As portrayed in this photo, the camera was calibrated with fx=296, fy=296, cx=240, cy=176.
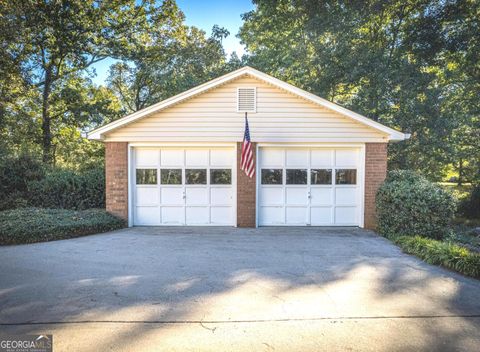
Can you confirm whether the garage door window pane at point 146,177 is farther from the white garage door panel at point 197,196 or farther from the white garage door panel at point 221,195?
the white garage door panel at point 221,195

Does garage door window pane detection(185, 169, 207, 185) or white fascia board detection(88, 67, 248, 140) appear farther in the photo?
garage door window pane detection(185, 169, 207, 185)

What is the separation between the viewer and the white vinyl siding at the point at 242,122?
32.4 feet

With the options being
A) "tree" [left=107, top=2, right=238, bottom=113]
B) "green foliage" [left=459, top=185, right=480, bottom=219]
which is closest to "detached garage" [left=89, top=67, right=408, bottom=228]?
"green foliage" [left=459, top=185, right=480, bottom=219]

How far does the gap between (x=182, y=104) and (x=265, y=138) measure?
9.88 feet

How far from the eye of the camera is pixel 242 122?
9.92m

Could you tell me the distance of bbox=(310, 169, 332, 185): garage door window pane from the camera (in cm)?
1010

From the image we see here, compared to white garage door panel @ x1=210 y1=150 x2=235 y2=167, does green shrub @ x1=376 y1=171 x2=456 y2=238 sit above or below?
below

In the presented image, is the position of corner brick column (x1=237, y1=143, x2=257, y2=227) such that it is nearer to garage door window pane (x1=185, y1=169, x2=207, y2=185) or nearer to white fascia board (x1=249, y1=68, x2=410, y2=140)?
garage door window pane (x1=185, y1=169, x2=207, y2=185)

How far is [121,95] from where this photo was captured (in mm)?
26016

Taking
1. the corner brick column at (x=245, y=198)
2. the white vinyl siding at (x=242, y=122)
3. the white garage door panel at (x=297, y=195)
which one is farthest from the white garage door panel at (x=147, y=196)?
the white garage door panel at (x=297, y=195)

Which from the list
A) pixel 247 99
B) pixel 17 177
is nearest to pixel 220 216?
pixel 247 99

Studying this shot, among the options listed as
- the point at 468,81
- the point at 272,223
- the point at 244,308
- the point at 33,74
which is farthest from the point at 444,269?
the point at 33,74

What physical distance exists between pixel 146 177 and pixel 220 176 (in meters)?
2.56

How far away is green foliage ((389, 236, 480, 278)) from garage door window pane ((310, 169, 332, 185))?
10.1 ft
